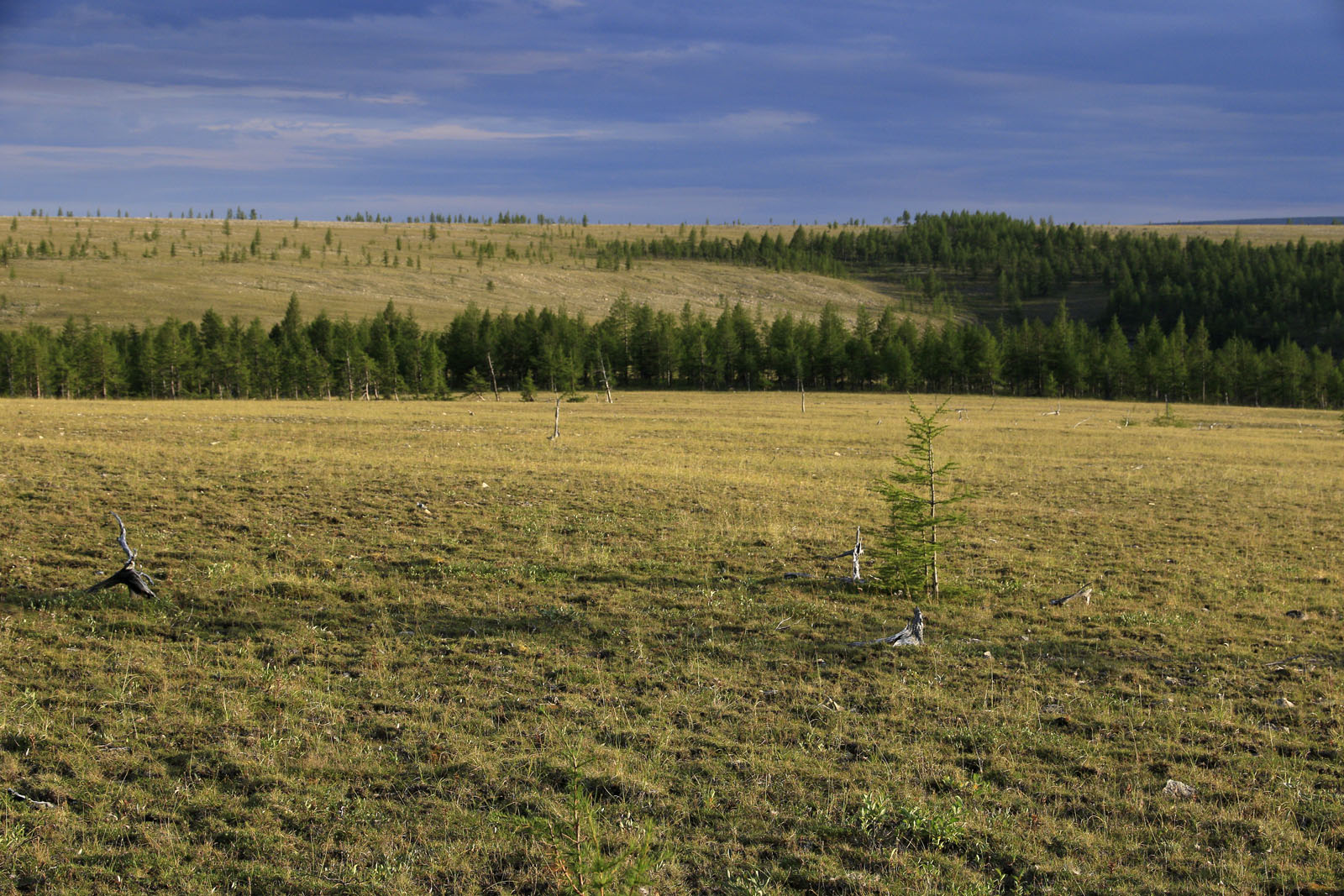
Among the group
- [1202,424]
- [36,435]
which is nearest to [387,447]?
[36,435]

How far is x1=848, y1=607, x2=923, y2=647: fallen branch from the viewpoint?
10883 millimetres

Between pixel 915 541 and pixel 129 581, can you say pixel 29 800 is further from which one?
pixel 915 541

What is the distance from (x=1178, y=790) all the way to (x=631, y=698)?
5111 millimetres

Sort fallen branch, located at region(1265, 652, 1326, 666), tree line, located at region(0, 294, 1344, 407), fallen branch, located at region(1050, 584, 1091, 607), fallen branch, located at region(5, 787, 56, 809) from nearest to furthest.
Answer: fallen branch, located at region(5, 787, 56, 809) < fallen branch, located at region(1265, 652, 1326, 666) < fallen branch, located at region(1050, 584, 1091, 607) < tree line, located at region(0, 294, 1344, 407)

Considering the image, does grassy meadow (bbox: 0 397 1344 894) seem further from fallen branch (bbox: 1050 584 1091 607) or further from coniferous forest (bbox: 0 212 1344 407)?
coniferous forest (bbox: 0 212 1344 407)

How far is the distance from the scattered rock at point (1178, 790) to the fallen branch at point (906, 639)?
3904mm

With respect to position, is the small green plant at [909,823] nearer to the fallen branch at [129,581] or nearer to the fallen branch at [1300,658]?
the fallen branch at [1300,658]

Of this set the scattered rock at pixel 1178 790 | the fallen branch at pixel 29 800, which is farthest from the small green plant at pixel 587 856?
the scattered rock at pixel 1178 790

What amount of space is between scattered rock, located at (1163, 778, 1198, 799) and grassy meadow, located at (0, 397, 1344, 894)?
71mm

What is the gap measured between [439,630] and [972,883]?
24.6 ft

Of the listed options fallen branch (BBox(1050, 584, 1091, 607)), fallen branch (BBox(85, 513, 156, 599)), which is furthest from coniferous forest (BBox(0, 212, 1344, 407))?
fallen branch (BBox(1050, 584, 1091, 607))

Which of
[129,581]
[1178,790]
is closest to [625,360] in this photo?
[129,581]

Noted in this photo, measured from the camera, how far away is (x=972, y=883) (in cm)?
565

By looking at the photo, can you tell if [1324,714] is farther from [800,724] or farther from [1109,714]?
[800,724]
